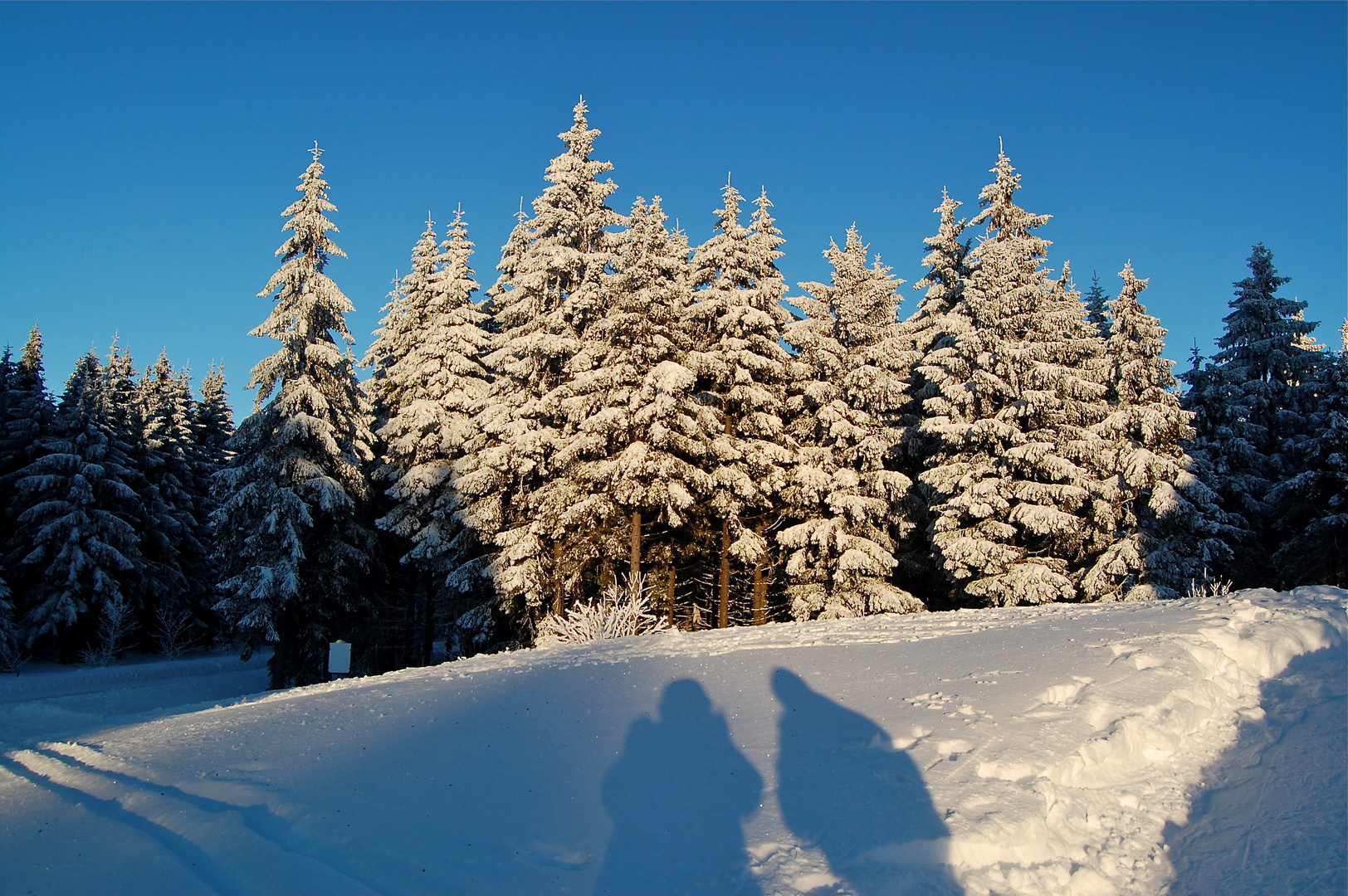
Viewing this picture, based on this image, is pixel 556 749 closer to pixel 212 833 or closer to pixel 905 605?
pixel 212 833

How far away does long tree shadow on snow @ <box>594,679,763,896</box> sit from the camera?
520cm

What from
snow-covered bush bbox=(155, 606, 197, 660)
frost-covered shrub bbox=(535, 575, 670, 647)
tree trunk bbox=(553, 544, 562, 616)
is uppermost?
tree trunk bbox=(553, 544, 562, 616)

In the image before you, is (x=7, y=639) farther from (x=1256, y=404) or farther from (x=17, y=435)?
(x=1256, y=404)

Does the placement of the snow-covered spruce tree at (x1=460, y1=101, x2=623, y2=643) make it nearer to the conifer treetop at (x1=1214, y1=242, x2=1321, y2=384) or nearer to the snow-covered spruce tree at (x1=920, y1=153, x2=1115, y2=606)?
the snow-covered spruce tree at (x1=920, y1=153, x2=1115, y2=606)

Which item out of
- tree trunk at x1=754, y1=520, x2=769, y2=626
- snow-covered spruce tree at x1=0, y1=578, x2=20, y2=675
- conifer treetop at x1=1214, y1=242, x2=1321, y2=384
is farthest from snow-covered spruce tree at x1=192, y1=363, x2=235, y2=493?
conifer treetop at x1=1214, y1=242, x2=1321, y2=384

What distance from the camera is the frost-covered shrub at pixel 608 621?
16.6m

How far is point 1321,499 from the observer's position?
24719mm

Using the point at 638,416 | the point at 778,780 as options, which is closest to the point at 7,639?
the point at 638,416

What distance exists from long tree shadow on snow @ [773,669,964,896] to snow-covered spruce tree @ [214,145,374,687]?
18.1 meters

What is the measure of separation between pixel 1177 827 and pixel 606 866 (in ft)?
14.3

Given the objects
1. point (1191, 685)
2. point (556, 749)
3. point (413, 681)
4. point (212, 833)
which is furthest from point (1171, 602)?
point (212, 833)

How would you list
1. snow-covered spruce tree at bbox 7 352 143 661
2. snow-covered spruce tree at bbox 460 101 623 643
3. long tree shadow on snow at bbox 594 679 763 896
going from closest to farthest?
long tree shadow on snow at bbox 594 679 763 896, snow-covered spruce tree at bbox 460 101 623 643, snow-covered spruce tree at bbox 7 352 143 661

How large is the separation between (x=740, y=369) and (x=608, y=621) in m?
8.11

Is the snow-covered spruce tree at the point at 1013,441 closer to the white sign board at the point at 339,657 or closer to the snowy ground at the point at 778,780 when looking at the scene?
the snowy ground at the point at 778,780
